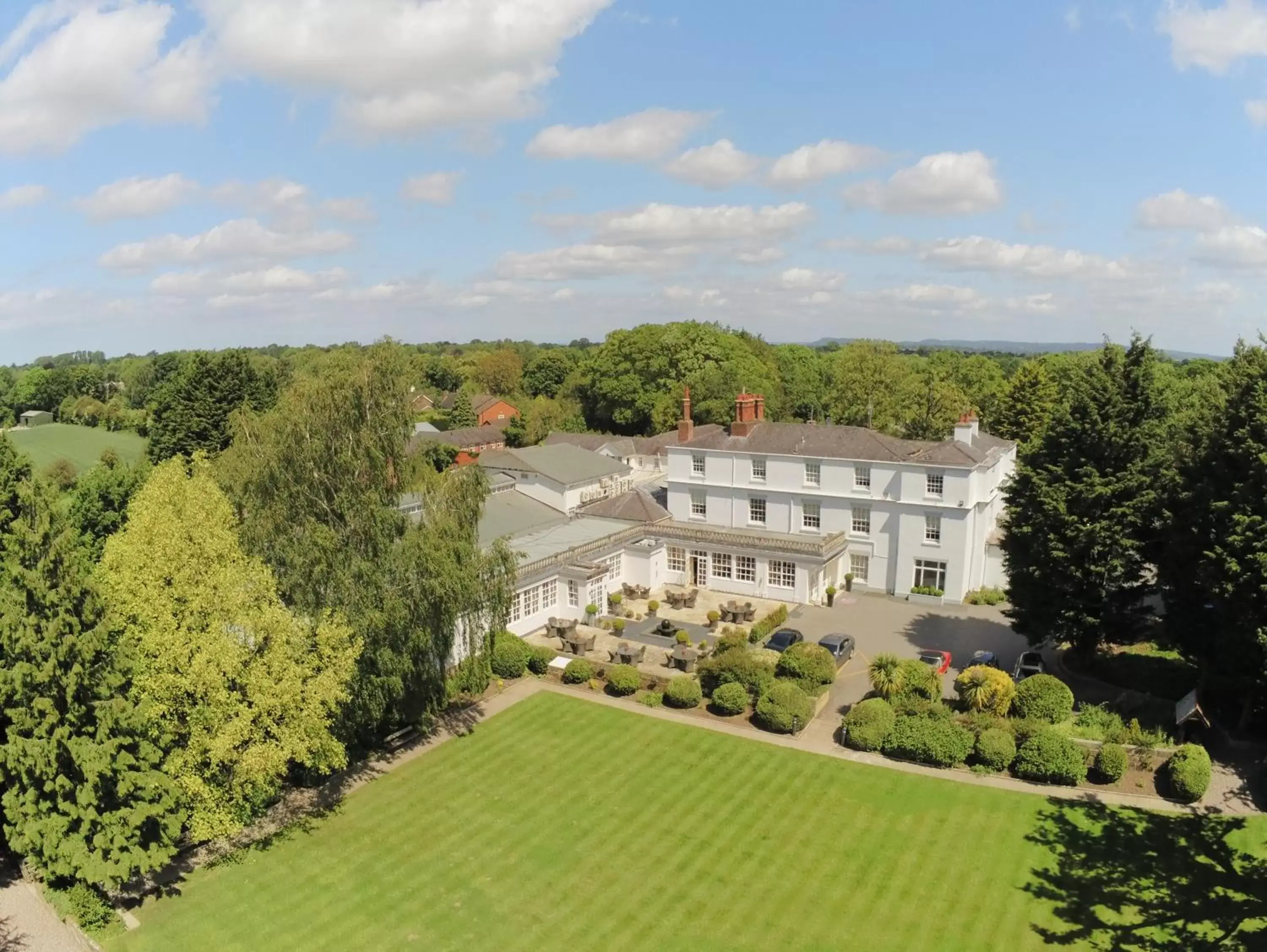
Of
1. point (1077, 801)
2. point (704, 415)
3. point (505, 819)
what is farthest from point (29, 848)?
point (704, 415)

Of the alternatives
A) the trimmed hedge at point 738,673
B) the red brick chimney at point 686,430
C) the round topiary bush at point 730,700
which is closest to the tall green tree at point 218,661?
the round topiary bush at point 730,700

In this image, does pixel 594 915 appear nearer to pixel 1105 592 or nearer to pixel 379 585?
pixel 379 585

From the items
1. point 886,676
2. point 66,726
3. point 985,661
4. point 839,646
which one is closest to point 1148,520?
point 985,661

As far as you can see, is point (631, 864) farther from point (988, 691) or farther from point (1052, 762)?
point (988, 691)

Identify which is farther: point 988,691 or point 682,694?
point 682,694

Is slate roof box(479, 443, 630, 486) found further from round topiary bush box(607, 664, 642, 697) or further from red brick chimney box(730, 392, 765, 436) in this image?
round topiary bush box(607, 664, 642, 697)

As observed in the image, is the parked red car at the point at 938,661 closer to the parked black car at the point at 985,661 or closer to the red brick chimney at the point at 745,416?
the parked black car at the point at 985,661
